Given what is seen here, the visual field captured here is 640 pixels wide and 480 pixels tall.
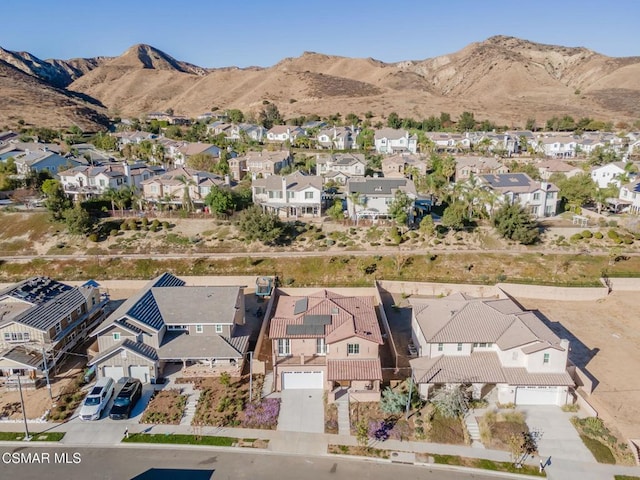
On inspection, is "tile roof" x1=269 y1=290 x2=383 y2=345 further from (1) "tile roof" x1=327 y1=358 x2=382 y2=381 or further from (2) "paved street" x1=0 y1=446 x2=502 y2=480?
(2) "paved street" x1=0 y1=446 x2=502 y2=480

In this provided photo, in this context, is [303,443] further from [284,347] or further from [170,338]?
[170,338]

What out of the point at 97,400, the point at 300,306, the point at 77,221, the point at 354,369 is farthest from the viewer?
the point at 77,221

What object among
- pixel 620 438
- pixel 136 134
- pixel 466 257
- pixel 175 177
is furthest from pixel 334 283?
pixel 136 134

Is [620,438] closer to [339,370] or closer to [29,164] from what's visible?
[339,370]

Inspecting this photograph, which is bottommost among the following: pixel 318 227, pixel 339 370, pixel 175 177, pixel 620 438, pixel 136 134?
pixel 620 438

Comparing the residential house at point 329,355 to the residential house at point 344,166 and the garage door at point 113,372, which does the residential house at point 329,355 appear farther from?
the residential house at point 344,166

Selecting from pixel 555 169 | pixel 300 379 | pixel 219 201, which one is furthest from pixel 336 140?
pixel 300 379
